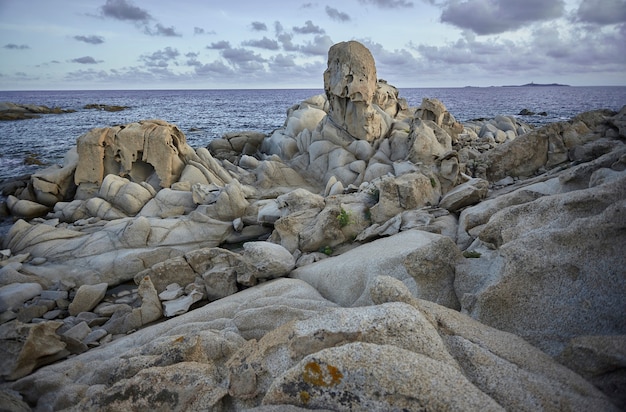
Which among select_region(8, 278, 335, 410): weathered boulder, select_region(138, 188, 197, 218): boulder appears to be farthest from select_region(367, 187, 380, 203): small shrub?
select_region(138, 188, 197, 218): boulder

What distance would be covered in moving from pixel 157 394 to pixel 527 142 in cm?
2042

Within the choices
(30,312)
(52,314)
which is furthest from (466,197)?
(30,312)

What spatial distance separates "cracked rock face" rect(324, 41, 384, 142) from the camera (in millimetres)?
24359

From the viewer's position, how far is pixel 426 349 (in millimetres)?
4453

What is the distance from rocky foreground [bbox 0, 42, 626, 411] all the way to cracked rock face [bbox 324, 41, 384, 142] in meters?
0.13

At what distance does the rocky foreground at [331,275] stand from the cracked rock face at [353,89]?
129 mm

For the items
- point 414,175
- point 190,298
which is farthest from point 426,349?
point 414,175

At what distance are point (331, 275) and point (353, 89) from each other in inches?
660

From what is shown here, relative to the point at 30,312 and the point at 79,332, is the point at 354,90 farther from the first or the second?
the point at 30,312

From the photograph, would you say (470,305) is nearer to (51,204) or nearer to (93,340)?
(93,340)

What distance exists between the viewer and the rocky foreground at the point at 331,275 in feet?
14.5

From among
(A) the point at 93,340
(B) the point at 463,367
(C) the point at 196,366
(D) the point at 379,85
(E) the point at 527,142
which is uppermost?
(D) the point at 379,85

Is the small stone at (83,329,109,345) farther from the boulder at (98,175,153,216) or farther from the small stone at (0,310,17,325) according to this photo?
the boulder at (98,175,153,216)

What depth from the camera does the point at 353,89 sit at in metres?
24.3
